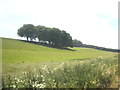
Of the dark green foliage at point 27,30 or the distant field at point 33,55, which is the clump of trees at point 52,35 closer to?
the dark green foliage at point 27,30

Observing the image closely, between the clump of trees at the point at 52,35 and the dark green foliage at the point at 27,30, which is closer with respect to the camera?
the clump of trees at the point at 52,35

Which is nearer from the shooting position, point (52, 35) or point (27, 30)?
point (52, 35)

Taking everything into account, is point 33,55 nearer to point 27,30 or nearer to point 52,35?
point 52,35

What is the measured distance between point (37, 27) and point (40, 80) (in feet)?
218

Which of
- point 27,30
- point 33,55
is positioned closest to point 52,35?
point 27,30

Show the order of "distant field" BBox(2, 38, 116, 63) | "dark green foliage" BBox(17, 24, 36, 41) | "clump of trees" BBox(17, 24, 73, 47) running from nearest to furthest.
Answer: "distant field" BBox(2, 38, 116, 63)
"clump of trees" BBox(17, 24, 73, 47)
"dark green foliage" BBox(17, 24, 36, 41)

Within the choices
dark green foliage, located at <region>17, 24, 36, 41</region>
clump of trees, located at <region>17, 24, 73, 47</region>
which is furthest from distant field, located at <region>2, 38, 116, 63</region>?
dark green foliage, located at <region>17, 24, 36, 41</region>

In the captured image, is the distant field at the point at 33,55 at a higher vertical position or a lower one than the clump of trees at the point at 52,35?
lower

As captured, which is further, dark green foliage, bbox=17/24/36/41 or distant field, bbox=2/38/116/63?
dark green foliage, bbox=17/24/36/41

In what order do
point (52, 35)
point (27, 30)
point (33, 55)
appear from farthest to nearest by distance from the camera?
point (27, 30) → point (52, 35) → point (33, 55)

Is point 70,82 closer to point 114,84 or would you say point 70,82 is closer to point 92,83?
point 92,83

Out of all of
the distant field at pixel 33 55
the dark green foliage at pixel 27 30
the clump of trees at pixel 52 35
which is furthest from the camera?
the dark green foliage at pixel 27 30

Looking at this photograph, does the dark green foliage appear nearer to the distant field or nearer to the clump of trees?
the clump of trees

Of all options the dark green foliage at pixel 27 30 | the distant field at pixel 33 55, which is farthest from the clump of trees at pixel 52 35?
the distant field at pixel 33 55
